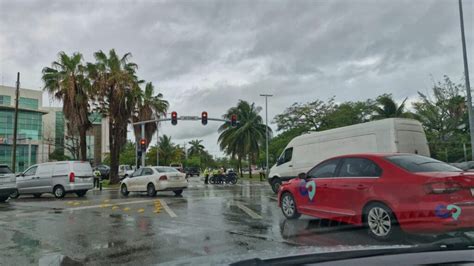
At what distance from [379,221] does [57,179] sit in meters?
16.2

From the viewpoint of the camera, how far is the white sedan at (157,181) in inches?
724

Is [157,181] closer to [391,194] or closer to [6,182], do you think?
[6,182]

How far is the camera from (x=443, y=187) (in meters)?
6.37

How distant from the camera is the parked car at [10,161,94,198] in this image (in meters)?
18.9

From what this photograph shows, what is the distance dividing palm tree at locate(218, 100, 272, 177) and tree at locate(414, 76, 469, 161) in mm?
19213

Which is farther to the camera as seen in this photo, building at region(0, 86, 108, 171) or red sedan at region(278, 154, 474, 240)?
building at region(0, 86, 108, 171)

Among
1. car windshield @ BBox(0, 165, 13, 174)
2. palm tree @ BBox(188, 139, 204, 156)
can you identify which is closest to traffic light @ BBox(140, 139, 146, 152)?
car windshield @ BBox(0, 165, 13, 174)

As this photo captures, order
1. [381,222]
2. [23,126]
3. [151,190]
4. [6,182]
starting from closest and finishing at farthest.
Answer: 1. [381,222]
2. [6,182]
3. [151,190]
4. [23,126]

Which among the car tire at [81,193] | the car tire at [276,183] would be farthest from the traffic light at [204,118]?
the car tire at [276,183]

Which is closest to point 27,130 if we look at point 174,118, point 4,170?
point 174,118

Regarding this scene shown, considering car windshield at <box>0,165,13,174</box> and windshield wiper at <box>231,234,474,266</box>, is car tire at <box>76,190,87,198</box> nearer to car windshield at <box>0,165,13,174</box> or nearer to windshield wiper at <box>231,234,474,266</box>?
car windshield at <box>0,165,13,174</box>

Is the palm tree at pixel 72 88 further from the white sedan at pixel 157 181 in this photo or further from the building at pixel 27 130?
the building at pixel 27 130

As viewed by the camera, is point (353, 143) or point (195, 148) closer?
point (353, 143)

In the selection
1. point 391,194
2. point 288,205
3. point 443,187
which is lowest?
point 288,205
